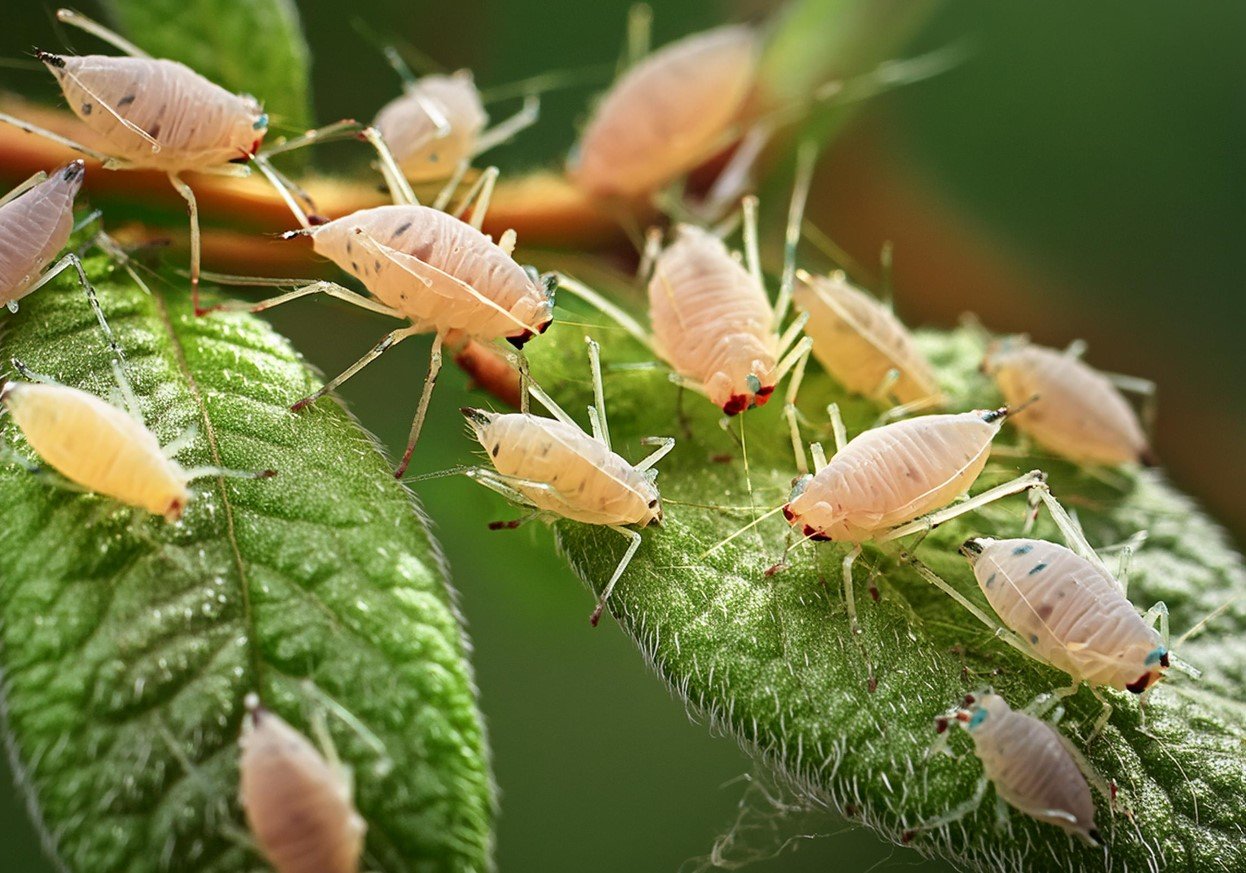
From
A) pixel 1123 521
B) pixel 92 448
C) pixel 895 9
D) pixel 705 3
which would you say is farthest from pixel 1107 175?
pixel 92 448

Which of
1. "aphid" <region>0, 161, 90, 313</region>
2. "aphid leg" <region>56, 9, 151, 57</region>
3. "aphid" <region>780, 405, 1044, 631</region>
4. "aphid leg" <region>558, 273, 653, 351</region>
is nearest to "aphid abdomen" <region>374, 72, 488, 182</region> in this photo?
"aphid leg" <region>558, 273, 653, 351</region>

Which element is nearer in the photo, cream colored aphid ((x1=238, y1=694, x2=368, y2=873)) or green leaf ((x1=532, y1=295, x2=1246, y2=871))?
cream colored aphid ((x1=238, y1=694, x2=368, y2=873))

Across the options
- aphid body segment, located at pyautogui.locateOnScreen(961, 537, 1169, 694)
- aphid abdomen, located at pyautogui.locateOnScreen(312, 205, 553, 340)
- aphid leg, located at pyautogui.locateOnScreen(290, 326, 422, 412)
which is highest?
aphid abdomen, located at pyautogui.locateOnScreen(312, 205, 553, 340)

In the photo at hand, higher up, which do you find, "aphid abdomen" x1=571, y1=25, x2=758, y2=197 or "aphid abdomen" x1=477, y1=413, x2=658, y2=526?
"aphid abdomen" x1=571, y1=25, x2=758, y2=197

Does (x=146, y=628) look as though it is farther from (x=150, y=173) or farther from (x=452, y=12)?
(x=452, y=12)

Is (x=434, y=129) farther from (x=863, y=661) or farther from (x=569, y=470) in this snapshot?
(x=863, y=661)

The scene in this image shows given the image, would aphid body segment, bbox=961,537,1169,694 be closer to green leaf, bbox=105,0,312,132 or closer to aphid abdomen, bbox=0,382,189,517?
aphid abdomen, bbox=0,382,189,517
